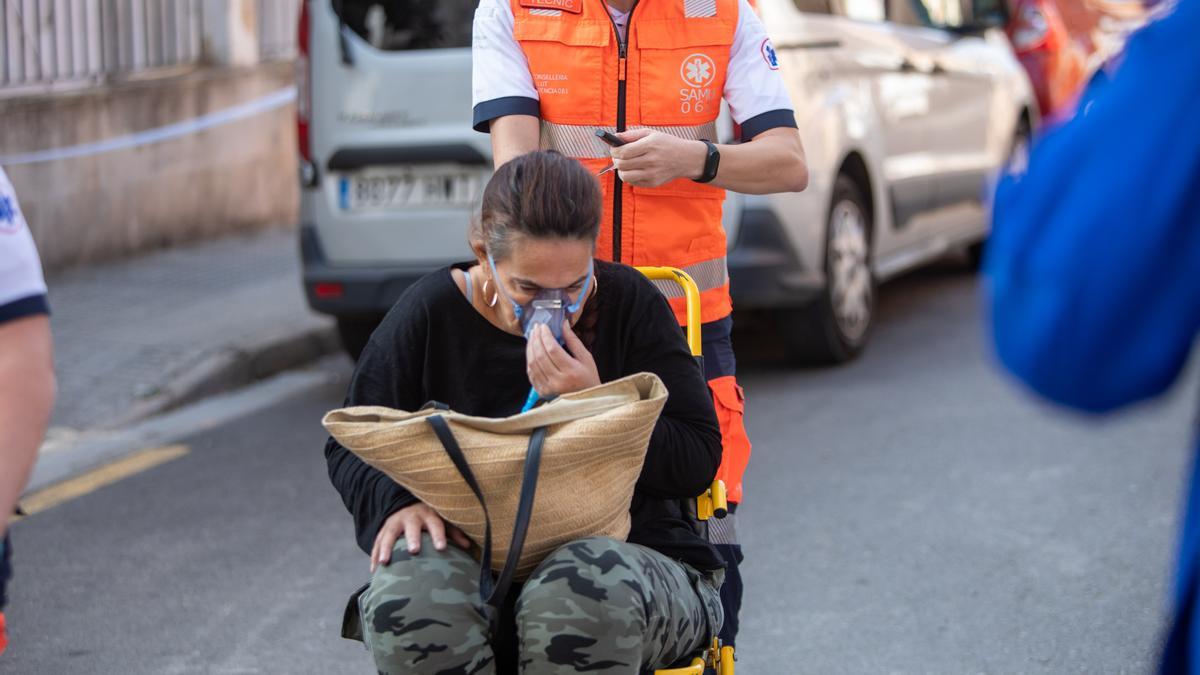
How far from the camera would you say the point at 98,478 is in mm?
→ 5773

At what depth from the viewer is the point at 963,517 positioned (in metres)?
5.18

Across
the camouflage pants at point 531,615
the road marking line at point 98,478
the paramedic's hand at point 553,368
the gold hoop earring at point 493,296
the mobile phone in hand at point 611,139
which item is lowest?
the road marking line at point 98,478

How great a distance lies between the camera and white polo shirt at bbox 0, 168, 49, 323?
196cm

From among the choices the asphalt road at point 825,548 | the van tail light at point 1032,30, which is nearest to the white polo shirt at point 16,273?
the asphalt road at point 825,548

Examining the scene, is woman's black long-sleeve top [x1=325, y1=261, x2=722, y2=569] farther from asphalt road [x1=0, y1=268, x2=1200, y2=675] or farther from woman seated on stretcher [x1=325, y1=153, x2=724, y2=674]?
asphalt road [x1=0, y1=268, x2=1200, y2=675]

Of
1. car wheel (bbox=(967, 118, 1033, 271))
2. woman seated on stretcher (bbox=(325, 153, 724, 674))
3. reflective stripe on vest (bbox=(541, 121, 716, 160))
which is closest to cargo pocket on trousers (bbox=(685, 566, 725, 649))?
woman seated on stretcher (bbox=(325, 153, 724, 674))

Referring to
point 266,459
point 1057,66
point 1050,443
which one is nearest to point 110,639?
point 266,459

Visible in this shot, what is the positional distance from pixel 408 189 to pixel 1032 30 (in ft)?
21.0

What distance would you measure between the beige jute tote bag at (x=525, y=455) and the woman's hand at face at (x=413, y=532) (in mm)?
49

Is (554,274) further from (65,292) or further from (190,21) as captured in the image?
(190,21)

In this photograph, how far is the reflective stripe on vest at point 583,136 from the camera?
3227mm

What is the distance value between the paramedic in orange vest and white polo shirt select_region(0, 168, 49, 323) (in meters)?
1.30

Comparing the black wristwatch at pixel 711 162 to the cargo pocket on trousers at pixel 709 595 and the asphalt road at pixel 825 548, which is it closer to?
the asphalt road at pixel 825 548

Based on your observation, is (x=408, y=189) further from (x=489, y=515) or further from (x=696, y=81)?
(x=489, y=515)
